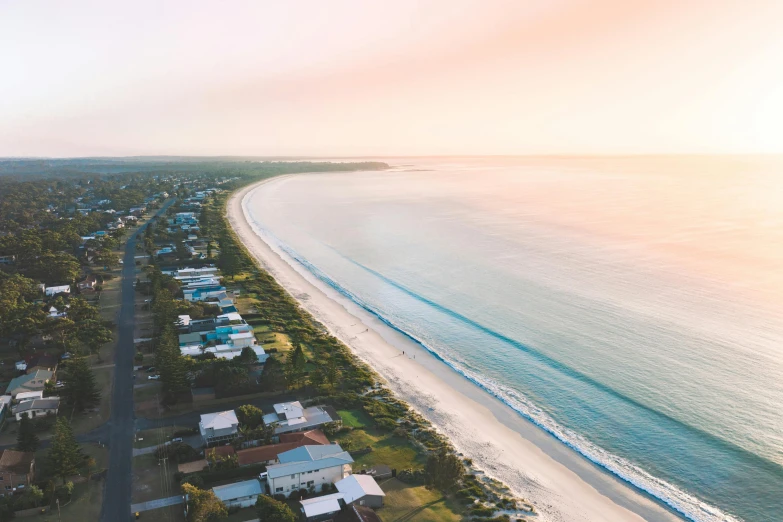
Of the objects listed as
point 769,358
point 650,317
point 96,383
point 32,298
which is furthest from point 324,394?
point 32,298

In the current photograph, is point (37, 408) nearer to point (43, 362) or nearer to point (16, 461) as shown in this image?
point (16, 461)

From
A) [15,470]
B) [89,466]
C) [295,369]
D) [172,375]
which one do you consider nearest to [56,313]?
[172,375]

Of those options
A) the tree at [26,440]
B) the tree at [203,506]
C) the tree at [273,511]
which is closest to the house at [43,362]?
the tree at [26,440]

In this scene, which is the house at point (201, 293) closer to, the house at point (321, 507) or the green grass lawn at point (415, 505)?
the house at point (321, 507)

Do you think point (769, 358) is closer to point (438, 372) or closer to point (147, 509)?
point (438, 372)

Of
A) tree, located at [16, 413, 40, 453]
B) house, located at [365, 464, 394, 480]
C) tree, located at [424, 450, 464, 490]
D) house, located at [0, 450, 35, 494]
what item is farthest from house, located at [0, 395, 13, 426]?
tree, located at [424, 450, 464, 490]
